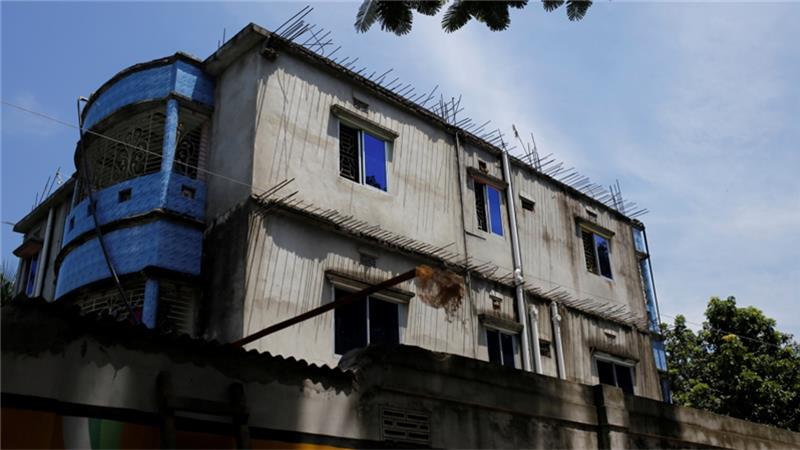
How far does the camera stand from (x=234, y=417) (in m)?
7.02

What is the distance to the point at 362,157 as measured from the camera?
1415 cm

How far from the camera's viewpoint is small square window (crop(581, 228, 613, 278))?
19109 mm

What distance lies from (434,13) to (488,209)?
28.9ft

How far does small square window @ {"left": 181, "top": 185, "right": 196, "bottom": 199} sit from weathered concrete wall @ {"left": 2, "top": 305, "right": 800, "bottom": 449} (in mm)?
5678

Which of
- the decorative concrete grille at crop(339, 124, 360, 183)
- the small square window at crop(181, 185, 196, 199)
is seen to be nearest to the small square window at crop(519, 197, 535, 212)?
the decorative concrete grille at crop(339, 124, 360, 183)

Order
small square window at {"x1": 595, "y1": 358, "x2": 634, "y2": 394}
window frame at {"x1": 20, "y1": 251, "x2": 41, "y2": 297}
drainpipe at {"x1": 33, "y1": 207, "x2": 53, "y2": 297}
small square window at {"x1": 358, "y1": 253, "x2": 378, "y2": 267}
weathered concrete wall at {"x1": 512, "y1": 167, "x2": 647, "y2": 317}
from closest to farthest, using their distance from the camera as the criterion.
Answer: small square window at {"x1": 358, "y1": 253, "x2": 378, "y2": 267}, weathered concrete wall at {"x1": 512, "y1": 167, "x2": 647, "y2": 317}, small square window at {"x1": 595, "y1": 358, "x2": 634, "y2": 394}, drainpipe at {"x1": 33, "y1": 207, "x2": 53, "y2": 297}, window frame at {"x1": 20, "y1": 251, "x2": 41, "y2": 297}

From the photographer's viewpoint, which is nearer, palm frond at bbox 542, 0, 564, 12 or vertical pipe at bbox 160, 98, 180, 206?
palm frond at bbox 542, 0, 564, 12

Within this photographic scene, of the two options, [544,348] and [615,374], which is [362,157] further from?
[615,374]

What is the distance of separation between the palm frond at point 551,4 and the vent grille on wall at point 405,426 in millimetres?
4872

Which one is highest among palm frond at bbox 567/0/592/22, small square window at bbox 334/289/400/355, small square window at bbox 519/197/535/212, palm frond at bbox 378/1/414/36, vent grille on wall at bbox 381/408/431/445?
small square window at bbox 519/197/535/212

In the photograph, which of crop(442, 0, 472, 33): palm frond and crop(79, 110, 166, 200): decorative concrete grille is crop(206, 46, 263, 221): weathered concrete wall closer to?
crop(79, 110, 166, 200): decorative concrete grille

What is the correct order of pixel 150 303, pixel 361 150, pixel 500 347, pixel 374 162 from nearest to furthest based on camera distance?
pixel 150 303 → pixel 361 150 → pixel 374 162 → pixel 500 347

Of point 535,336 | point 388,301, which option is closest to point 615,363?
point 535,336

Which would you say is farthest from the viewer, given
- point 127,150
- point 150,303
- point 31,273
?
point 31,273
